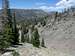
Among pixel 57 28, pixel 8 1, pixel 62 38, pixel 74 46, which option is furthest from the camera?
pixel 57 28

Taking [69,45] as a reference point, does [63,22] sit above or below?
above

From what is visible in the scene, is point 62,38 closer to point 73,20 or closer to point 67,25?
point 67,25

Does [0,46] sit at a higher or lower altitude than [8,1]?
lower

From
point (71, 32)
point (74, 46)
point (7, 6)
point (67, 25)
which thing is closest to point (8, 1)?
point (7, 6)

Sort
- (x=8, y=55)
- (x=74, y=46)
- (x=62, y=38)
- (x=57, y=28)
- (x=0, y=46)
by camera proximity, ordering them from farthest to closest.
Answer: (x=57, y=28) < (x=62, y=38) < (x=74, y=46) < (x=0, y=46) < (x=8, y=55)

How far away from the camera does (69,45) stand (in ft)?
358

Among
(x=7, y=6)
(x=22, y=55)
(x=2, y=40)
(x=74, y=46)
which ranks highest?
(x=7, y=6)

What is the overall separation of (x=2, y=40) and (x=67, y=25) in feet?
396

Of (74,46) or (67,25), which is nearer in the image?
(74,46)

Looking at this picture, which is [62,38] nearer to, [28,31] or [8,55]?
[28,31]

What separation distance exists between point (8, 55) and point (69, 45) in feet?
244

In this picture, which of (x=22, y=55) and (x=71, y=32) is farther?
(x=71, y=32)

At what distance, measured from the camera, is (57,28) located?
518ft

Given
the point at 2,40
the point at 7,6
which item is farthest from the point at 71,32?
the point at 2,40
